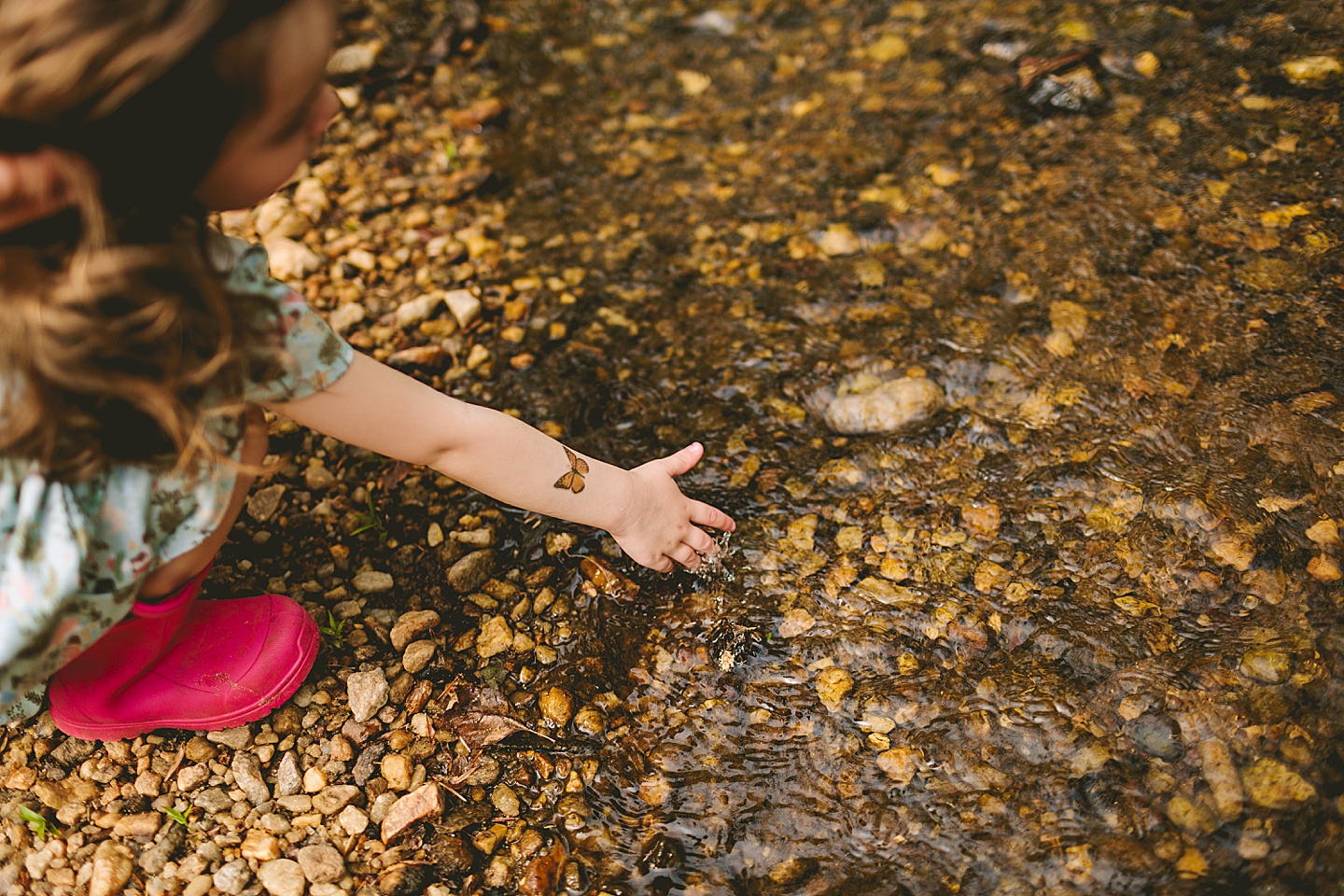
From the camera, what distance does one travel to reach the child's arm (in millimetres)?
1699

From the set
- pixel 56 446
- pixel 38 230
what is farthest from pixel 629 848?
pixel 38 230

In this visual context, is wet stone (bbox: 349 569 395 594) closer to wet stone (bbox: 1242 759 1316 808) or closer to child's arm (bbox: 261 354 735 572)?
child's arm (bbox: 261 354 735 572)

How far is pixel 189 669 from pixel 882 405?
180 cm

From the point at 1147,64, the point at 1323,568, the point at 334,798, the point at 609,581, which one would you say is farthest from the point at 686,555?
the point at 1147,64

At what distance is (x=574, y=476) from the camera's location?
1923 mm

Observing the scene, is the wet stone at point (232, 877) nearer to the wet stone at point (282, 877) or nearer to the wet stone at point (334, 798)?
the wet stone at point (282, 877)

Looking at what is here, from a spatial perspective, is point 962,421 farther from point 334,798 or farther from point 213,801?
point 213,801

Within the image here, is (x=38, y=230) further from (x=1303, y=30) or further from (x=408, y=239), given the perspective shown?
(x=1303, y=30)

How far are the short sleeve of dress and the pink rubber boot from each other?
50cm

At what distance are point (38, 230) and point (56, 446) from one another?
35 cm

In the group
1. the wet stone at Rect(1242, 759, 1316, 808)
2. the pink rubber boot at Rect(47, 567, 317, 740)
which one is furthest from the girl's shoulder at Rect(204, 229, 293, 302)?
the wet stone at Rect(1242, 759, 1316, 808)

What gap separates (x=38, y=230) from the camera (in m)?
1.33

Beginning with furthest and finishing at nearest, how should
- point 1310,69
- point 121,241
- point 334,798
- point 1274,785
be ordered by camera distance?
point 1310,69, point 334,798, point 1274,785, point 121,241

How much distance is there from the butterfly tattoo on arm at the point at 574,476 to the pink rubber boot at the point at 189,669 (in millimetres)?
710
